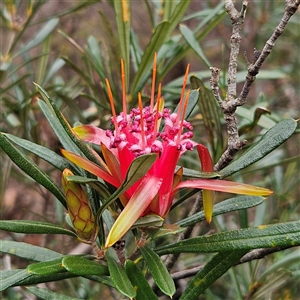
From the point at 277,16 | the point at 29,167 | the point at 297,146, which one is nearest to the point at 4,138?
the point at 29,167

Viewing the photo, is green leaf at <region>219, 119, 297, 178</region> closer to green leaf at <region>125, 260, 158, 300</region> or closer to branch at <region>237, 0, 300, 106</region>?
branch at <region>237, 0, 300, 106</region>

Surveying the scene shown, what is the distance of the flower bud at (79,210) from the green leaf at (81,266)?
4cm

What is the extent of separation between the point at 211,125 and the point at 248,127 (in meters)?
0.08

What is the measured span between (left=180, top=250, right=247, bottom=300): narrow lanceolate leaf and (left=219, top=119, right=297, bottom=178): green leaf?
0.33 ft

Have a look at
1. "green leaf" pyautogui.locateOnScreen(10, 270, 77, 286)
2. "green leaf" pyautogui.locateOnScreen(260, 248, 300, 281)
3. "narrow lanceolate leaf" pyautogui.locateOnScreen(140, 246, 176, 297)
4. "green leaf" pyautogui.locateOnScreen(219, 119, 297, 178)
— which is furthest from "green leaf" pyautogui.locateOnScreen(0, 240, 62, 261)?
"green leaf" pyautogui.locateOnScreen(260, 248, 300, 281)

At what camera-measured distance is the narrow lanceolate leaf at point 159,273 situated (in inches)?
20.5

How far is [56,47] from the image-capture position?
299 centimetres

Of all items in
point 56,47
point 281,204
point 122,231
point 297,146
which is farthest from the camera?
point 56,47

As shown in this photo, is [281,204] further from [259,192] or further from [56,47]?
[56,47]

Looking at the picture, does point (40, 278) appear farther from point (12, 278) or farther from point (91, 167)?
point (91, 167)

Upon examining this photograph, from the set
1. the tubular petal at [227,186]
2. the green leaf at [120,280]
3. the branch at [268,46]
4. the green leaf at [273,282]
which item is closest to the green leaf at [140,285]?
the green leaf at [120,280]

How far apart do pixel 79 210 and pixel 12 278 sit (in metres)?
0.12

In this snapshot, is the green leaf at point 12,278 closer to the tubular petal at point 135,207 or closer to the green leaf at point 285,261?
the tubular petal at point 135,207

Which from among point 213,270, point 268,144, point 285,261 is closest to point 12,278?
point 213,270
